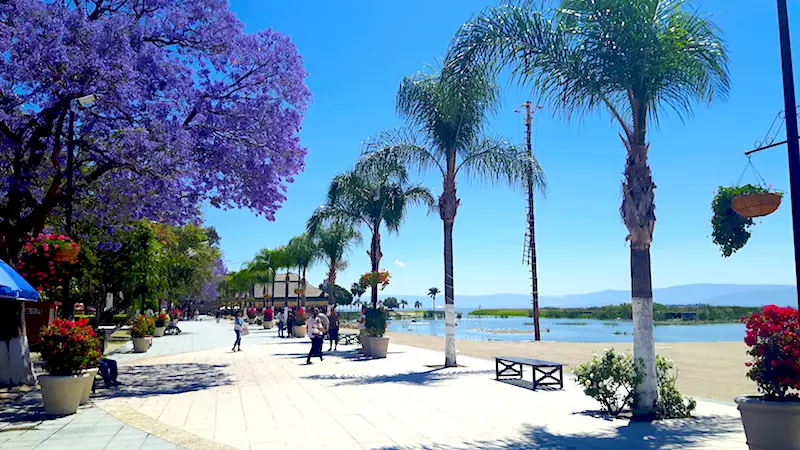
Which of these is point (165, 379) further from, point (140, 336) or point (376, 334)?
point (140, 336)

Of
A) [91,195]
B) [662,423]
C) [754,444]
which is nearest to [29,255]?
[91,195]

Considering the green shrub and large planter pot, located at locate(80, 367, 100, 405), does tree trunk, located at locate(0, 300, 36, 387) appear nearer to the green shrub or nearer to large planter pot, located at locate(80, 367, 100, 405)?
large planter pot, located at locate(80, 367, 100, 405)

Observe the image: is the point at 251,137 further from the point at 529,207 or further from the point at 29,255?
the point at 529,207

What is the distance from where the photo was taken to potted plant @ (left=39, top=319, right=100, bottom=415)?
10266 mm

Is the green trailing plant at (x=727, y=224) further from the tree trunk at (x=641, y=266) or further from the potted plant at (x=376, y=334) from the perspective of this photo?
the potted plant at (x=376, y=334)

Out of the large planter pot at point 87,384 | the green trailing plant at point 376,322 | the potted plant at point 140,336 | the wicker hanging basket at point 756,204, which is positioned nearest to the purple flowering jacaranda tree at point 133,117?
the large planter pot at point 87,384

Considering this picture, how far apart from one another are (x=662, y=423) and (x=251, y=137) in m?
12.2

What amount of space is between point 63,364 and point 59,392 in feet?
1.51

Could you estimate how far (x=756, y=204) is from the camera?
25.9ft

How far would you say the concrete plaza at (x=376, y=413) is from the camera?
825cm

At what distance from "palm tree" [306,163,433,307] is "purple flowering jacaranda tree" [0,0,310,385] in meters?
5.98

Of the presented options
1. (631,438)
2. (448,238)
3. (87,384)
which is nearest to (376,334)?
(448,238)

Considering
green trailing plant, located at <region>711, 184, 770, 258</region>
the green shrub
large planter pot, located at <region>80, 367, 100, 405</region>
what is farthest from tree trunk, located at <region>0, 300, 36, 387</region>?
green trailing plant, located at <region>711, 184, 770, 258</region>

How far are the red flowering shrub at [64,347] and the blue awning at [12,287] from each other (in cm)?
68
